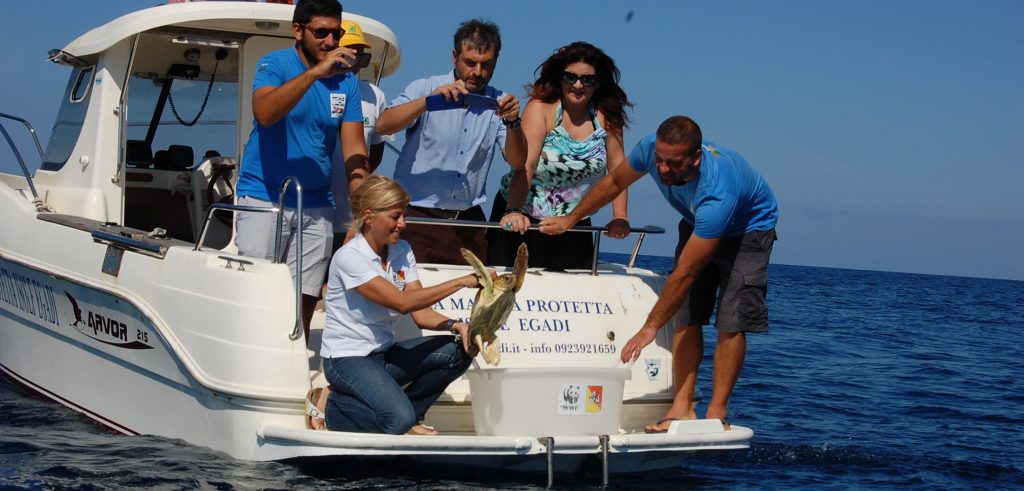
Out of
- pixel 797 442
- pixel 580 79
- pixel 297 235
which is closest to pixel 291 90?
pixel 297 235

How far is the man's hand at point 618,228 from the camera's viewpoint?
20.4 ft

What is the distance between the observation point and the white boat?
502cm

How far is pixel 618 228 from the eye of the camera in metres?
6.25

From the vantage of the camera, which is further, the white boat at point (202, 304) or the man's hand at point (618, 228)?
the man's hand at point (618, 228)

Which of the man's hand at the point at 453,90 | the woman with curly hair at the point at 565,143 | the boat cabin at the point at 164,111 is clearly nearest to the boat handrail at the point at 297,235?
the man's hand at the point at 453,90

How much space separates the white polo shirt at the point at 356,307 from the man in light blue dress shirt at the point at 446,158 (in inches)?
44.4

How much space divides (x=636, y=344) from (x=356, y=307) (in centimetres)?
133

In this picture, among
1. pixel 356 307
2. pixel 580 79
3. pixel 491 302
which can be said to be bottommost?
pixel 356 307

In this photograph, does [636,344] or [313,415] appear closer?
[313,415]

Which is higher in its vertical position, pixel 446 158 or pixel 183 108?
pixel 183 108

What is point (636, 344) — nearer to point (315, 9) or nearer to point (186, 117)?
point (315, 9)

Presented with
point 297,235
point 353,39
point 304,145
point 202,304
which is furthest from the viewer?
point 353,39

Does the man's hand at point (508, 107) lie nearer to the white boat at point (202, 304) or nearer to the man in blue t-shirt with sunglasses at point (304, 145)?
the man in blue t-shirt with sunglasses at point (304, 145)

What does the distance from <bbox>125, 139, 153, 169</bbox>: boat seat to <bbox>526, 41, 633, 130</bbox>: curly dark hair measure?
3449 millimetres
